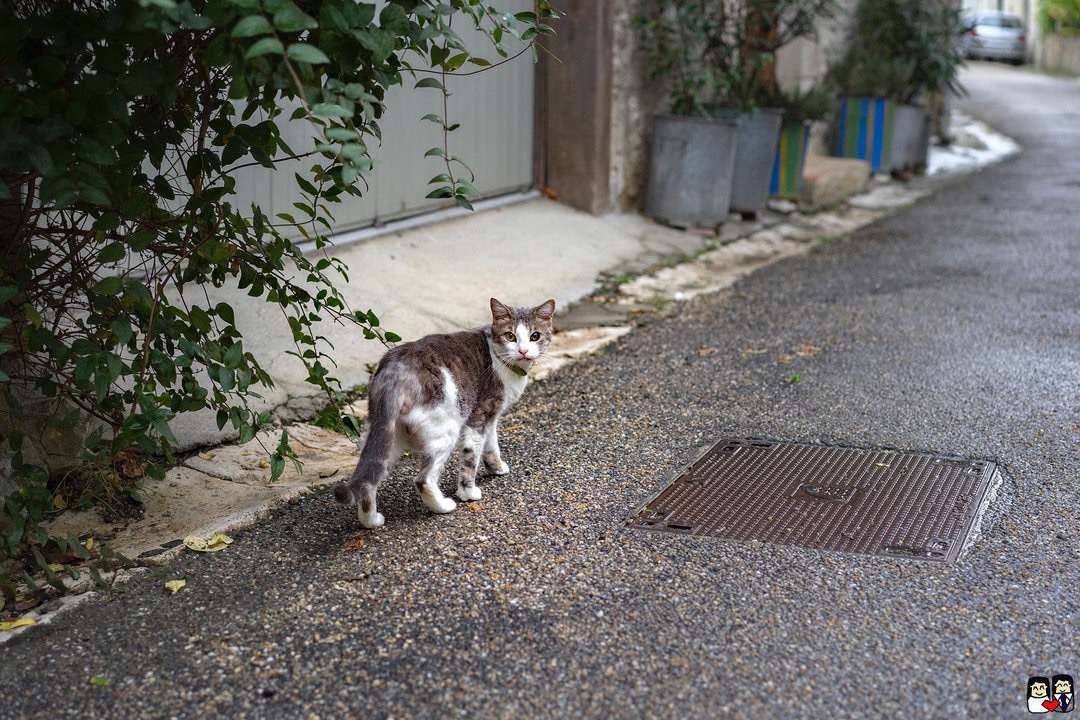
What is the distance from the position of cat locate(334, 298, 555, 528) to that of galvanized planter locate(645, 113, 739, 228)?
457 cm

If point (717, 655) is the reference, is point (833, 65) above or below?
above

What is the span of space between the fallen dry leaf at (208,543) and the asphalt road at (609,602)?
0.03 meters

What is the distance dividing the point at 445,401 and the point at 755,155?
5727 millimetres

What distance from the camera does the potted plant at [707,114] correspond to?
7.82 metres

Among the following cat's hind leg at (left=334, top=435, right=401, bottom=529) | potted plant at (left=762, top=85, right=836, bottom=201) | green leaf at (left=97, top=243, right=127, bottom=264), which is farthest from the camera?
→ potted plant at (left=762, top=85, right=836, bottom=201)

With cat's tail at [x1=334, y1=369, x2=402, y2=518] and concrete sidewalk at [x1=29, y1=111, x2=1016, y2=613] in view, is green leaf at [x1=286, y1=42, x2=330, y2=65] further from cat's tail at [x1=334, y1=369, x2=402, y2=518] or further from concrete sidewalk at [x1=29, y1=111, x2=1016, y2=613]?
concrete sidewalk at [x1=29, y1=111, x2=1016, y2=613]

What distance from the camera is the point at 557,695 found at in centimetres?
239

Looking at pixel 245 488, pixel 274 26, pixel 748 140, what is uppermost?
pixel 274 26

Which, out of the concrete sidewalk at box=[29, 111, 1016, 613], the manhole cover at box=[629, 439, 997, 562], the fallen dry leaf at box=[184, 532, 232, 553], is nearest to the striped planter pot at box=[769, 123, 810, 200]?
the concrete sidewalk at box=[29, 111, 1016, 613]

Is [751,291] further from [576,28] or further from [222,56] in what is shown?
[222,56]

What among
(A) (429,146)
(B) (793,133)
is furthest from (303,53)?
(B) (793,133)

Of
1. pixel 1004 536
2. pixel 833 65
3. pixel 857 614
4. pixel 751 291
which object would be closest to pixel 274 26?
pixel 857 614

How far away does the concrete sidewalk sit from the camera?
11.4 feet

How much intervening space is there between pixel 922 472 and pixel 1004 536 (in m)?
0.55
